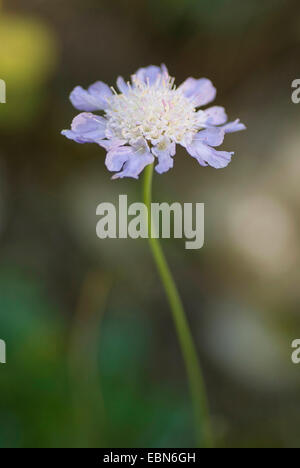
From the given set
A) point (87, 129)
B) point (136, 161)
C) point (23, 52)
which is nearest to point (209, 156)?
point (136, 161)

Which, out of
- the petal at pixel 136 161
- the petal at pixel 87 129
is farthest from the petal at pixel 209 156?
the petal at pixel 87 129

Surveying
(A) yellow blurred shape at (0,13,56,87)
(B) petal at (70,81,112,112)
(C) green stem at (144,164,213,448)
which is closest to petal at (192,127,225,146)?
(C) green stem at (144,164,213,448)

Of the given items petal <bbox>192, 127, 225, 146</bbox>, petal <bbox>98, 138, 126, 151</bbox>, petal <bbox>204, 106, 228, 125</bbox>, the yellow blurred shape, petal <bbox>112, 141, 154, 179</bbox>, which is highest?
the yellow blurred shape

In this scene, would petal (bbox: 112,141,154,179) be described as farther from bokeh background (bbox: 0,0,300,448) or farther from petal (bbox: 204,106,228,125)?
bokeh background (bbox: 0,0,300,448)

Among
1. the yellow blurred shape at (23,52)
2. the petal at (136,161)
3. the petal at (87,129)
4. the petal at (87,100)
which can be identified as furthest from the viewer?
the yellow blurred shape at (23,52)

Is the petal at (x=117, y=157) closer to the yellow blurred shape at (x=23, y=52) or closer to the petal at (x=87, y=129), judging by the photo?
the petal at (x=87, y=129)

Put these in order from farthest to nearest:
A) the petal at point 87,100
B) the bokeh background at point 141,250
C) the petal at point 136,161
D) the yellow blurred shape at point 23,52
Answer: the yellow blurred shape at point 23,52 < the bokeh background at point 141,250 < the petal at point 87,100 < the petal at point 136,161

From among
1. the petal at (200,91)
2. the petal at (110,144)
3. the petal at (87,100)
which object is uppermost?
the petal at (200,91)
